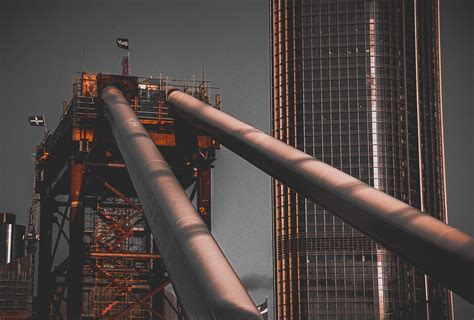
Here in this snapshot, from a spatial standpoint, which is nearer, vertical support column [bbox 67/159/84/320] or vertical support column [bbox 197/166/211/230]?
vertical support column [bbox 67/159/84/320]

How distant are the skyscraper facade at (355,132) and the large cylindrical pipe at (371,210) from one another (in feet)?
448

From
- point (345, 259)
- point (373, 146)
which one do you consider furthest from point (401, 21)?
point (345, 259)

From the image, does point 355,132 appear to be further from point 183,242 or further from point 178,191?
point 183,242

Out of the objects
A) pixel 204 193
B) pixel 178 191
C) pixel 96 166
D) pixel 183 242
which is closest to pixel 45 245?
pixel 96 166

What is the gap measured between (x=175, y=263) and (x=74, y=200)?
56.2ft

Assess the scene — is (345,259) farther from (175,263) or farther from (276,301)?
(175,263)

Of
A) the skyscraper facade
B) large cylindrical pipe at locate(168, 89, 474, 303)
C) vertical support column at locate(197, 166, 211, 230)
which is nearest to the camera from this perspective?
large cylindrical pipe at locate(168, 89, 474, 303)

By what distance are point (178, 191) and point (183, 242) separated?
11.1 feet

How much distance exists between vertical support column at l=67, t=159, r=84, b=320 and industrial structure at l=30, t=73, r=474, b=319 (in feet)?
0.14

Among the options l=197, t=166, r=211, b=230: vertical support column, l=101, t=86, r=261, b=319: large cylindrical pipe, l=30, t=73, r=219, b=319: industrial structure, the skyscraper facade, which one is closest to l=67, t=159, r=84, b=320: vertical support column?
l=30, t=73, r=219, b=319: industrial structure

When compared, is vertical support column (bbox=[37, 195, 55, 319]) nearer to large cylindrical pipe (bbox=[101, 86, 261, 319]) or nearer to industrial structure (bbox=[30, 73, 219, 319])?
industrial structure (bbox=[30, 73, 219, 319])

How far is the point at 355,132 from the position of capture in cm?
17338

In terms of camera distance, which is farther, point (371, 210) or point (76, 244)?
point (76, 244)

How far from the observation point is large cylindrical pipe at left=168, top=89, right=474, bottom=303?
784 inches
